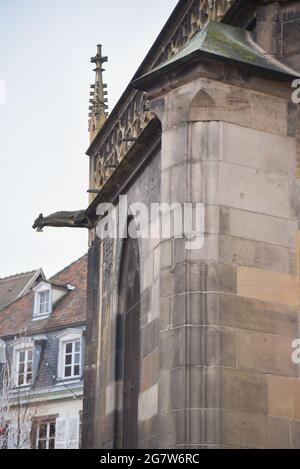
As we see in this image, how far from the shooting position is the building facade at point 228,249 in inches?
372

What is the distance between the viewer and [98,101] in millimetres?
16328

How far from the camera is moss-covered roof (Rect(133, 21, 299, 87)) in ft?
33.7

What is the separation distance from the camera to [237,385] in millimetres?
9484

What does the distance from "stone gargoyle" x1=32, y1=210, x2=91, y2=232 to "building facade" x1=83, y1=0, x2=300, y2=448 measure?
133 inches

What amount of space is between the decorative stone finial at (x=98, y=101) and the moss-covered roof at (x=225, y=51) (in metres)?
5.28

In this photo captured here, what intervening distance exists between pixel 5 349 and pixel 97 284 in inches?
1157

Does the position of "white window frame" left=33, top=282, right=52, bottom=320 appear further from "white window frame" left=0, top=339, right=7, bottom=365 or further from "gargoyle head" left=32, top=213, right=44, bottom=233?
"gargoyle head" left=32, top=213, right=44, bottom=233

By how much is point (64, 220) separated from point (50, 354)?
1061 inches

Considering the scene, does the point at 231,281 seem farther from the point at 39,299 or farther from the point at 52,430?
the point at 39,299

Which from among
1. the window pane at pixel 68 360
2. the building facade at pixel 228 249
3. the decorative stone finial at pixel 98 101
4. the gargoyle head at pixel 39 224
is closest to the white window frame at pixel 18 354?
the window pane at pixel 68 360

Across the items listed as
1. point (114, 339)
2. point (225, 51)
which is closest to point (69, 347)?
point (114, 339)

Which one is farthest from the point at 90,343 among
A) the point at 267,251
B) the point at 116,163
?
the point at 267,251

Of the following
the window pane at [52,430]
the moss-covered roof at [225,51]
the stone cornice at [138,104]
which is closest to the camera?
the moss-covered roof at [225,51]

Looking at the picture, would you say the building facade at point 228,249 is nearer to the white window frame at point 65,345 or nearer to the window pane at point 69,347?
the white window frame at point 65,345
